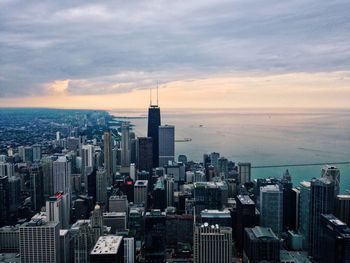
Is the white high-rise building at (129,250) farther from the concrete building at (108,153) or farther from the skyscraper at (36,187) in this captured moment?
the concrete building at (108,153)

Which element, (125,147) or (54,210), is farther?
(125,147)

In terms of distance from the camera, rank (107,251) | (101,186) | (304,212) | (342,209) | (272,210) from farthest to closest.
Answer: (101,186) < (272,210) < (304,212) < (342,209) < (107,251)

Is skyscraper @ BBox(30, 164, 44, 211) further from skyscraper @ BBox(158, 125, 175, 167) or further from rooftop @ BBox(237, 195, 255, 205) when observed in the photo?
skyscraper @ BBox(158, 125, 175, 167)

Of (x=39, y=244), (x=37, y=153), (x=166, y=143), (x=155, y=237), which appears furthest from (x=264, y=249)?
(x=166, y=143)

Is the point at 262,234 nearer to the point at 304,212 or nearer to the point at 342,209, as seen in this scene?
the point at 304,212

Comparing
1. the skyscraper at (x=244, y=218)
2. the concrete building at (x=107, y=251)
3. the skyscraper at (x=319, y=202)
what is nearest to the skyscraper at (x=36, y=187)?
the concrete building at (x=107, y=251)

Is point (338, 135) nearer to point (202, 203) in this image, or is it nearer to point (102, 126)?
point (202, 203)
